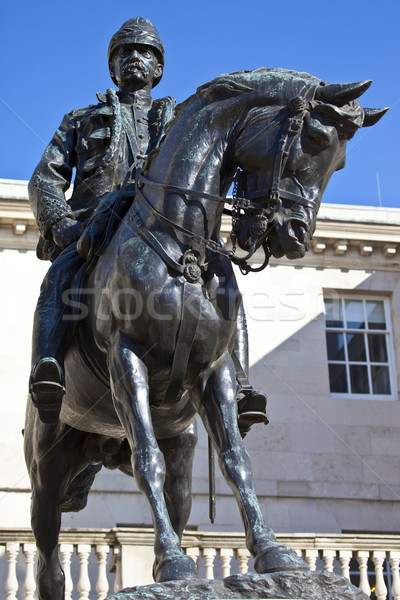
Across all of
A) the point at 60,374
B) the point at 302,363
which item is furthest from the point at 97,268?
the point at 302,363

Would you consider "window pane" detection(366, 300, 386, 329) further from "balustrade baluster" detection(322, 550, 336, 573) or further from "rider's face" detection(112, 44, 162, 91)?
"rider's face" detection(112, 44, 162, 91)

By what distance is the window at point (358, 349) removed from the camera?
2177cm

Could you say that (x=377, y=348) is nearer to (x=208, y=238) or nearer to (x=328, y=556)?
(x=328, y=556)

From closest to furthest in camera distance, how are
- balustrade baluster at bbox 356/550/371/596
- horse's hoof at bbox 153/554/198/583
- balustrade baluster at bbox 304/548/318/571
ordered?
horse's hoof at bbox 153/554/198/583, balustrade baluster at bbox 356/550/371/596, balustrade baluster at bbox 304/548/318/571

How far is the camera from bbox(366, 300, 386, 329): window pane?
874 inches

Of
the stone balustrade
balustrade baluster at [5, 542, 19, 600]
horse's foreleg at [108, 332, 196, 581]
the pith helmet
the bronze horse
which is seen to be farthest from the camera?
the stone balustrade

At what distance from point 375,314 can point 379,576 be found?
848 cm

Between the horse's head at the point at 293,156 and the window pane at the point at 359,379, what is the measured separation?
15.6 meters

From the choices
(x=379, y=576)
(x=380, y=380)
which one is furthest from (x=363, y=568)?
(x=380, y=380)

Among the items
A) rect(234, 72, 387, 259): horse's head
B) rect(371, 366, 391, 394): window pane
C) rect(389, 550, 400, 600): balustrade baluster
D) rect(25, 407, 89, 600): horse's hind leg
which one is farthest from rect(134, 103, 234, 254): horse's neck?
rect(371, 366, 391, 394): window pane

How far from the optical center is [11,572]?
13.9m

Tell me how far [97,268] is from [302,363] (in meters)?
14.6

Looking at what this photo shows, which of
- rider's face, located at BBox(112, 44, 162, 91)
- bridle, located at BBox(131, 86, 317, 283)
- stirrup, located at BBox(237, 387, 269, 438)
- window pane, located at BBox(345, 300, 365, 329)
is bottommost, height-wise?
stirrup, located at BBox(237, 387, 269, 438)

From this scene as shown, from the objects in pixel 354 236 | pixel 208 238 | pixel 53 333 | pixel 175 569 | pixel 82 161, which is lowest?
pixel 175 569
